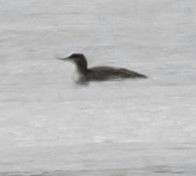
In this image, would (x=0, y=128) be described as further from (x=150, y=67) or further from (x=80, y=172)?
(x=150, y=67)

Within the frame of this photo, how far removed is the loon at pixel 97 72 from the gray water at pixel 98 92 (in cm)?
10

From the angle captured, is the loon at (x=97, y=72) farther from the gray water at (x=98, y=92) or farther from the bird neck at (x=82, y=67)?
the gray water at (x=98, y=92)

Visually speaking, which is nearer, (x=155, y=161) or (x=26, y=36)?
(x=155, y=161)

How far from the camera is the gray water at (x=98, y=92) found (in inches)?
387

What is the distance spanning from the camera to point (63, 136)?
35.2 feet

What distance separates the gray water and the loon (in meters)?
0.10

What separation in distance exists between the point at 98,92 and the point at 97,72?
2.73 ft

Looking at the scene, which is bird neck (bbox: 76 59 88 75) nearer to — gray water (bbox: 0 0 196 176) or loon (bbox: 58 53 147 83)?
loon (bbox: 58 53 147 83)

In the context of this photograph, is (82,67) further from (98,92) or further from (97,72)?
(98,92)

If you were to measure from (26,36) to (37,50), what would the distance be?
889 mm

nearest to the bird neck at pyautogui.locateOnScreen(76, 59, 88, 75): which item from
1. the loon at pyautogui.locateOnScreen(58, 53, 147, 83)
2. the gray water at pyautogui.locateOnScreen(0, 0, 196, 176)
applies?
the loon at pyautogui.locateOnScreen(58, 53, 147, 83)

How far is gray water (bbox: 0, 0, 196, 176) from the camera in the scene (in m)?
9.83

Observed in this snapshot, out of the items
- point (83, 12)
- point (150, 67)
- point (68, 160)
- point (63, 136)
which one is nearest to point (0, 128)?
point (63, 136)

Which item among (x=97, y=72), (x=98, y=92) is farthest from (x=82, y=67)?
(x=98, y=92)
